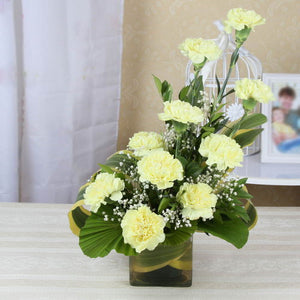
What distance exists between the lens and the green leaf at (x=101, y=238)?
855 mm

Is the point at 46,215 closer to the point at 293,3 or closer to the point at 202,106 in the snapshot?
the point at 202,106

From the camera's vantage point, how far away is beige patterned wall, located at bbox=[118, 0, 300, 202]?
2170 millimetres

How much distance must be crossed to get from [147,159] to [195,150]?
0.49 feet

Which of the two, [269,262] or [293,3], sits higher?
[293,3]

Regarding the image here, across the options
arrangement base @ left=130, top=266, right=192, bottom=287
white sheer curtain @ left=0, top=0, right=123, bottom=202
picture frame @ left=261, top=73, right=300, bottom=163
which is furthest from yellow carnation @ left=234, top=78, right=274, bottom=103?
white sheer curtain @ left=0, top=0, right=123, bottom=202

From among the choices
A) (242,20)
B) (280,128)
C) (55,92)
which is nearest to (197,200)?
(242,20)

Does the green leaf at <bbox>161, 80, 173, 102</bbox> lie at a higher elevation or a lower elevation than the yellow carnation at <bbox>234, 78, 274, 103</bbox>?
lower

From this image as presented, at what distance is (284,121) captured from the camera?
1.93 meters

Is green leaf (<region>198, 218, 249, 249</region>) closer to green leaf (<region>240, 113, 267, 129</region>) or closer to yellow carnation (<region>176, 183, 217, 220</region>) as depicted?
yellow carnation (<region>176, 183, 217, 220</region>)

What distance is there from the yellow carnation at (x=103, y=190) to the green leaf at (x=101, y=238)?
4cm

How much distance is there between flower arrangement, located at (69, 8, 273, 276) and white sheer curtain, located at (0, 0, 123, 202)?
1086 millimetres

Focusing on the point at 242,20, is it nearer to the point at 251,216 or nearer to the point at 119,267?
the point at 251,216

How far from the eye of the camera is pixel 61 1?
1925 millimetres

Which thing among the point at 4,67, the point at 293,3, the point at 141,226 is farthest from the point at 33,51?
the point at 141,226
